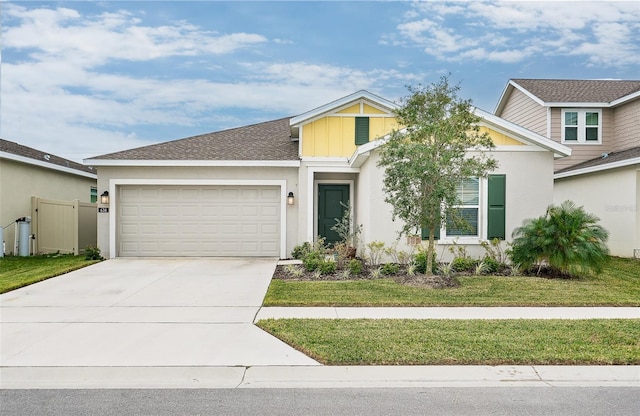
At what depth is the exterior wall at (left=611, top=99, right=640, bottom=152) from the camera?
16766mm

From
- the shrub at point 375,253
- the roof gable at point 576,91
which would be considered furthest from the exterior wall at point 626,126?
the shrub at point 375,253

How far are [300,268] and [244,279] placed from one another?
70.6 inches

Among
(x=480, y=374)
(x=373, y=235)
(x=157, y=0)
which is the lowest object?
(x=480, y=374)

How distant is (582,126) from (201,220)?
1506 cm

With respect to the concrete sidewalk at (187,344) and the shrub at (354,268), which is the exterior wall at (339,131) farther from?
the concrete sidewalk at (187,344)

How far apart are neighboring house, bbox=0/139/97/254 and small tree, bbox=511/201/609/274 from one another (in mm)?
14699

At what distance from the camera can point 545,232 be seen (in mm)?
10281

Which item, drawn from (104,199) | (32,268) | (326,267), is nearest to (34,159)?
(104,199)

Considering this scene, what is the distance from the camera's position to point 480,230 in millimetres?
11969

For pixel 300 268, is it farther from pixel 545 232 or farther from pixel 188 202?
pixel 545 232

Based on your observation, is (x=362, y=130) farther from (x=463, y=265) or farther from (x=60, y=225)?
(x=60, y=225)

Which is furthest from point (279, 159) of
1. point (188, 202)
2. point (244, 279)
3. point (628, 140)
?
point (628, 140)

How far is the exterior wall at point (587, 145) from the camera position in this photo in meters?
18.1

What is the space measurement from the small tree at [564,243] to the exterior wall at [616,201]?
4371 millimetres
